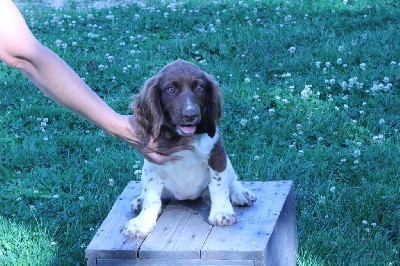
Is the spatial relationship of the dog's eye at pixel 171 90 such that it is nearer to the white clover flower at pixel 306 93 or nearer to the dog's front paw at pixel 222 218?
the dog's front paw at pixel 222 218

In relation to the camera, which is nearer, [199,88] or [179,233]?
[199,88]

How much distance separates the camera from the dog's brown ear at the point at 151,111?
392 cm

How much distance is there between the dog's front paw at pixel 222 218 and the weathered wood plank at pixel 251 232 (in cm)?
3

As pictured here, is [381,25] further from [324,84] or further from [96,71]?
[96,71]

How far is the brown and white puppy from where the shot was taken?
384cm

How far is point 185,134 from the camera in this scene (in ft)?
12.7

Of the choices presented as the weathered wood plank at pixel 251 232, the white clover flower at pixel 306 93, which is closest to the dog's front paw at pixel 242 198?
the weathered wood plank at pixel 251 232

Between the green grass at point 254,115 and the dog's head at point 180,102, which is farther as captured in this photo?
the green grass at point 254,115

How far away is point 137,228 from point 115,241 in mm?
122

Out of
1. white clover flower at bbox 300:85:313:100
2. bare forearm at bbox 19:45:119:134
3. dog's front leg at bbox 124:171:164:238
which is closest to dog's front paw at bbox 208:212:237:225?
dog's front leg at bbox 124:171:164:238

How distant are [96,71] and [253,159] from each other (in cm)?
242

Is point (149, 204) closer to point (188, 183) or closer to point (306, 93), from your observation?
point (188, 183)

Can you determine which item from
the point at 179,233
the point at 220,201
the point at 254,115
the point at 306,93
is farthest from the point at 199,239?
the point at 306,93

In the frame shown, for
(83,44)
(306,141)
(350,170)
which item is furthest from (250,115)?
(83,44)
